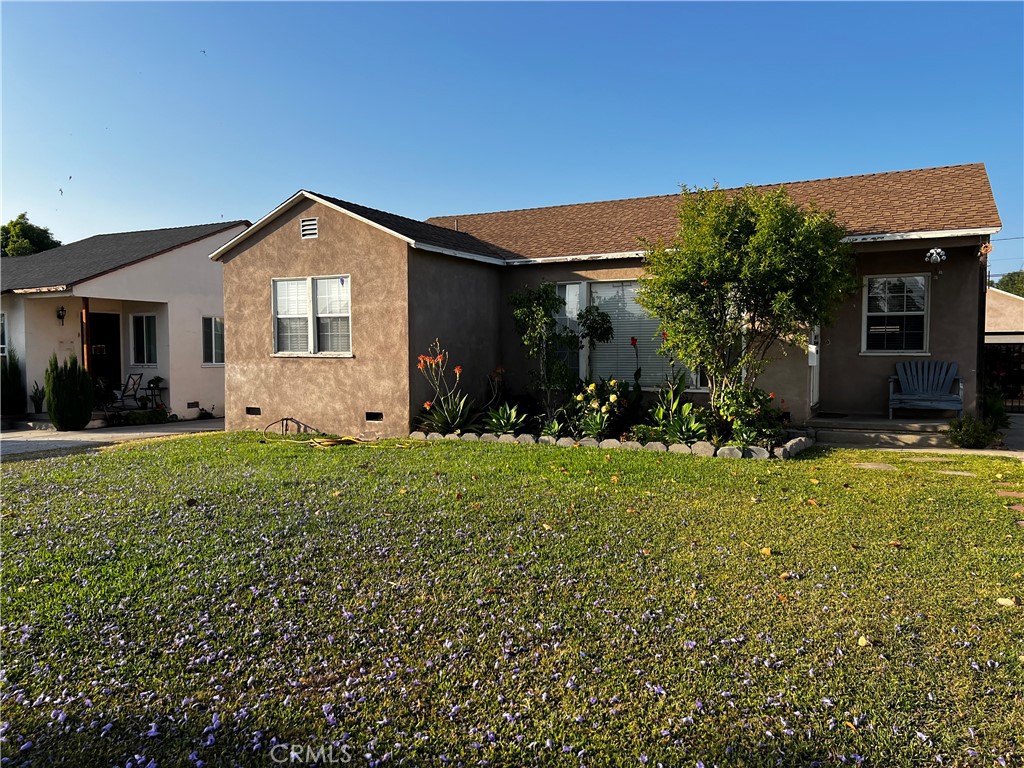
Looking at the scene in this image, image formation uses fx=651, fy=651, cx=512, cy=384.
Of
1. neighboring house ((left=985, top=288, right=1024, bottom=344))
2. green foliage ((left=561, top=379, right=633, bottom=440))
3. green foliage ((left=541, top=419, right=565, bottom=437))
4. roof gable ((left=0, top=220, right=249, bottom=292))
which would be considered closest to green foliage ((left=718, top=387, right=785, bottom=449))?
green foliage ((left=561, top=379, right=633, bottom=440))

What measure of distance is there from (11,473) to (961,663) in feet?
34.1

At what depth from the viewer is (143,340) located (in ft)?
57.0

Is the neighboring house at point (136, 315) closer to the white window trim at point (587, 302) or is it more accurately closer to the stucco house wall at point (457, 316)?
the stucco house wall at point (457, 316)

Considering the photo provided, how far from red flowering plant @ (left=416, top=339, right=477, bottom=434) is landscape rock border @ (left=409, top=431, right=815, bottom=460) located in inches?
8.4

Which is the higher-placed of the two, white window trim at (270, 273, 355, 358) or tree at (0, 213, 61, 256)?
tree at (0, 213, 61, 256)

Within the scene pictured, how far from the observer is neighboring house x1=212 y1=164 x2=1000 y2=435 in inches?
429

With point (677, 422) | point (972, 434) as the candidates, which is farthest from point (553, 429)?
point (972, 434)

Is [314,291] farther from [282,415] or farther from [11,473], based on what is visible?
[11,473]

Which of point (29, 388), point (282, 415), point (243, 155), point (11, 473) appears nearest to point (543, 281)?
point (282, 415)

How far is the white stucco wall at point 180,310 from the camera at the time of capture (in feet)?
52.7

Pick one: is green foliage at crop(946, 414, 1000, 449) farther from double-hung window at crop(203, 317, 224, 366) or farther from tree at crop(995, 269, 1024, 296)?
tree at crop(995, 269, 1024, 296)

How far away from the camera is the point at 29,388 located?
53.4ft

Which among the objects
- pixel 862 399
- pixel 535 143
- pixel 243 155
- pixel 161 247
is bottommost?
pixel 862 399
